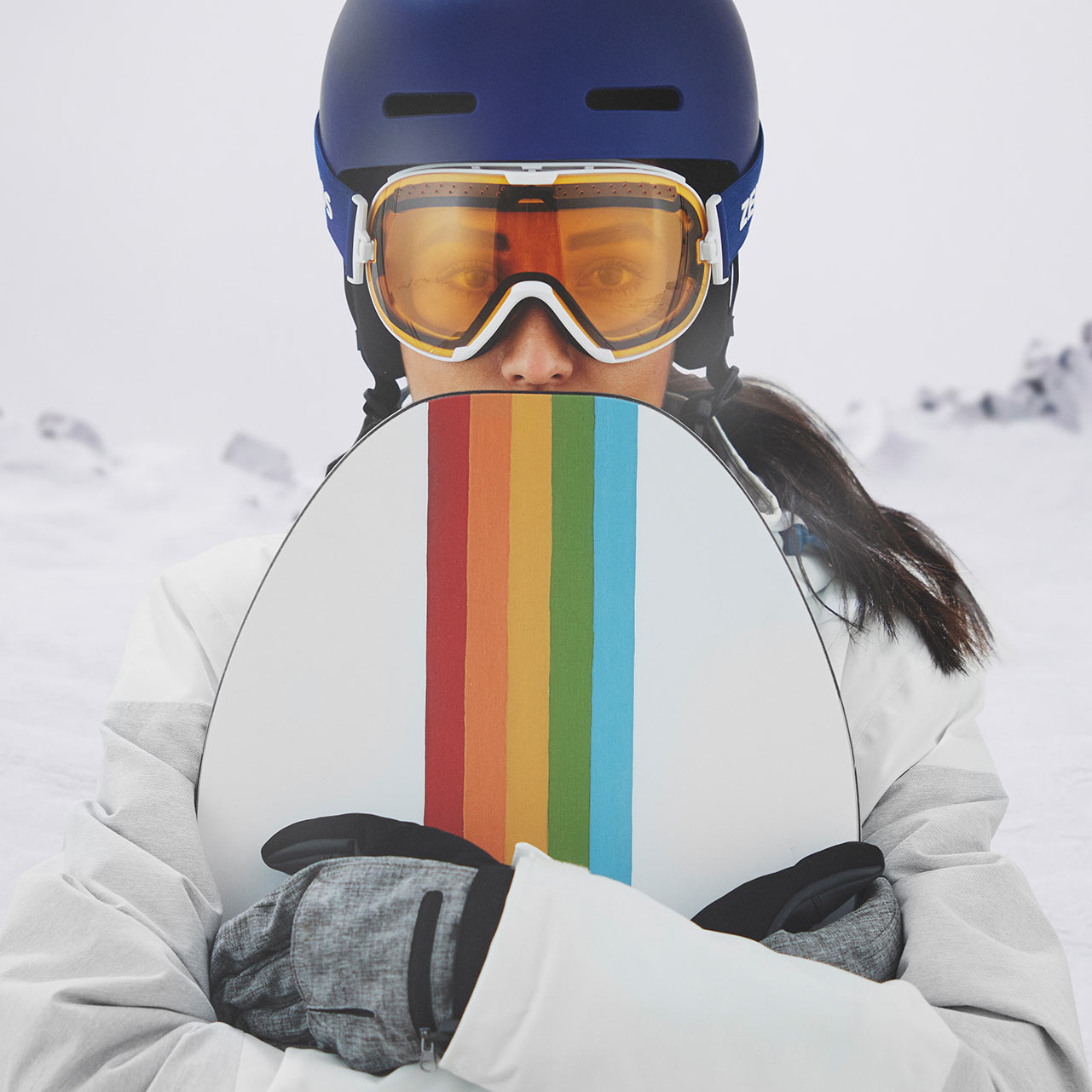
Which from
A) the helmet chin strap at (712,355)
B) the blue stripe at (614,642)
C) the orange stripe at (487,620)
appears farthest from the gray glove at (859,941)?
the helmet chin strap at (712,355)

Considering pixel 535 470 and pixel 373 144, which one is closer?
pixel 535 470

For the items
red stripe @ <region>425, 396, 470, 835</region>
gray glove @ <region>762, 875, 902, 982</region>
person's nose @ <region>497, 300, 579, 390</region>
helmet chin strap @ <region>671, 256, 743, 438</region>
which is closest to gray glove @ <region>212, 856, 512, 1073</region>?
red stripe @ <region>425, 396, 470, 835</region>

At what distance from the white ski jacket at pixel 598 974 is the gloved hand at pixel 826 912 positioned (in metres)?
0.03

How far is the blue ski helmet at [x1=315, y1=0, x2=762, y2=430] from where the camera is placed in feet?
3.84

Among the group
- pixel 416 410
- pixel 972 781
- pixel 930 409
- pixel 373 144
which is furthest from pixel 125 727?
pixel 930 409

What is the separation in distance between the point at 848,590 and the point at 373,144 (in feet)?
2.49

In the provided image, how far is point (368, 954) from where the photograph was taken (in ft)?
2.64

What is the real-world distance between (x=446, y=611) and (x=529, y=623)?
0.26 feet

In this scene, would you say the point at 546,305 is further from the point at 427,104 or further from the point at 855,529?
the point at 855,529

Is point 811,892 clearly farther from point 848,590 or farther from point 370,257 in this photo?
point 370,257

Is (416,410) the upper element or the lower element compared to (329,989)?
upper

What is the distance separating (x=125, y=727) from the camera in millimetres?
1049

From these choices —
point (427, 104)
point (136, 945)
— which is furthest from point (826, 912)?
→ point (427, 104)

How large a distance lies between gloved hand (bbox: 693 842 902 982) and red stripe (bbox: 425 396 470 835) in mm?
260
